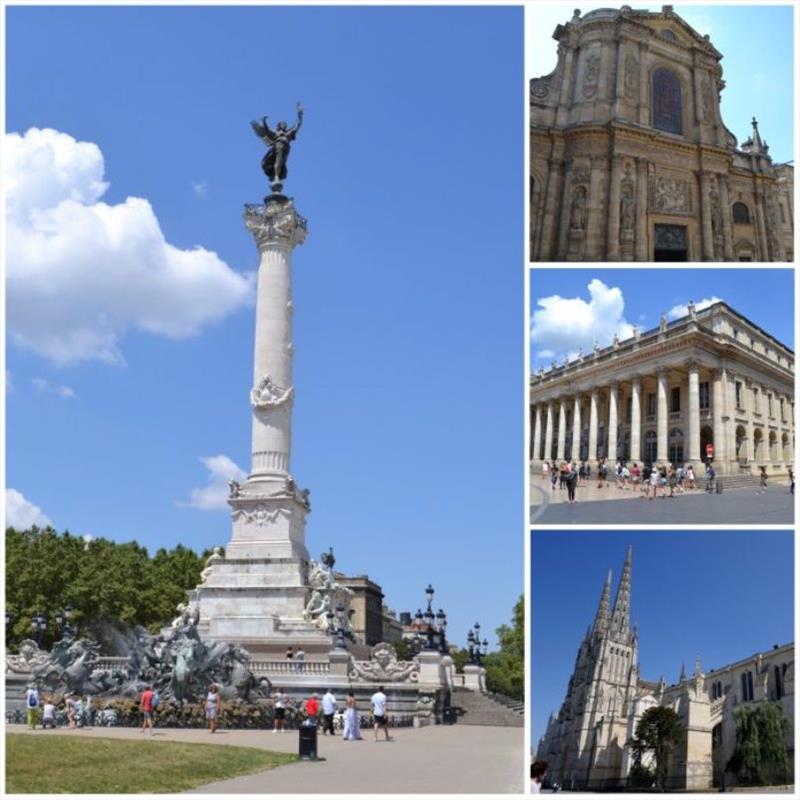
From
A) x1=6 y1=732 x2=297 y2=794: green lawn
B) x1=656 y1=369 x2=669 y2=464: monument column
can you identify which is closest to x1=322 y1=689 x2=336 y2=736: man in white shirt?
x1=6 y1=732 x2=297 y2=794: green lawn

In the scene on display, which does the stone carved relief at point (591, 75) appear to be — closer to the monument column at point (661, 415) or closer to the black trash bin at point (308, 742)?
the monument column at point (661, 415)

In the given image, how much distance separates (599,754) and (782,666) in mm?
10246

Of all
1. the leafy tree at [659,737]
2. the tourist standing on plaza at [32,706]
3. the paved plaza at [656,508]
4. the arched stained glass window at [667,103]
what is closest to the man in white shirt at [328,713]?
the leafy tree at [659,737]

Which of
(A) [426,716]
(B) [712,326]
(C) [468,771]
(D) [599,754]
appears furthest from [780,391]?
(C) [468,771]

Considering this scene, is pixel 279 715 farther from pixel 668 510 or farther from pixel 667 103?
pixel 667 103

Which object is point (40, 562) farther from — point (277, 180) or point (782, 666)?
point (782, 666)

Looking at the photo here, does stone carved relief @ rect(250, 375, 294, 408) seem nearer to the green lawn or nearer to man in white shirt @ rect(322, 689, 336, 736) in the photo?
man in white shirt @ rect(322, 689, 336, 736)

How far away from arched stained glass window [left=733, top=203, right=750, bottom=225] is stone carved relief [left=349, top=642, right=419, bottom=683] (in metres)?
32.7

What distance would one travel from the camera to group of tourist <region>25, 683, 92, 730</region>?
1000 inches

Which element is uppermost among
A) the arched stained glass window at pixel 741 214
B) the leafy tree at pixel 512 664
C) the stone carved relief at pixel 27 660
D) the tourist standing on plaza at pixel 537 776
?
the arched stained glass window at pixel 741 214

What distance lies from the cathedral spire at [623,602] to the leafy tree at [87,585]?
1444 inches

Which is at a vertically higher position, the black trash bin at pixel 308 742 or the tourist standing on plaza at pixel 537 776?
the tourist standing on plaza at pixel 537 776

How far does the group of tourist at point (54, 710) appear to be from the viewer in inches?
1000

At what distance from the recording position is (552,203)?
154 feet
